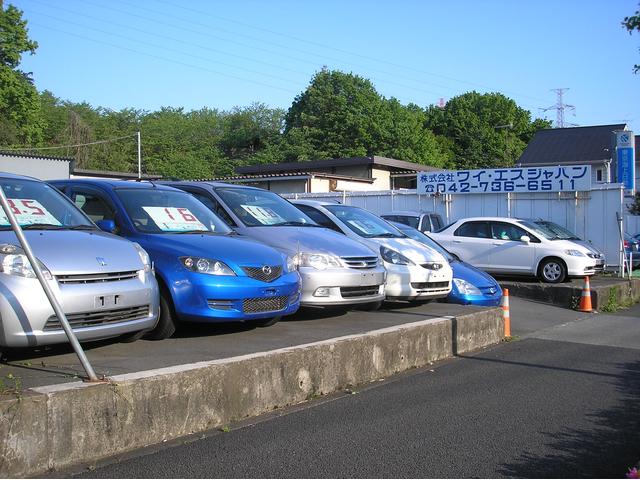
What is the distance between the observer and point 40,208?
623 cm

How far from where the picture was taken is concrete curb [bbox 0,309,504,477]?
13.4 ft

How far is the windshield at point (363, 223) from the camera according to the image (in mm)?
10500

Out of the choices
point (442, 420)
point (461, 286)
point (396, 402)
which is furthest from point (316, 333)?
point (461, 286)

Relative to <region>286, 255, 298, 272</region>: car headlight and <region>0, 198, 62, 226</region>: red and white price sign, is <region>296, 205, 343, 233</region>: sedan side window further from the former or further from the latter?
<region>0, 198, 62, 226</region>: red and white price sign

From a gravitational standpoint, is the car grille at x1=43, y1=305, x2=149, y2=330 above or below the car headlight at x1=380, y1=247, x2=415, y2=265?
below

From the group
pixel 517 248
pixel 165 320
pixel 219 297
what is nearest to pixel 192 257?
pixel 219 297

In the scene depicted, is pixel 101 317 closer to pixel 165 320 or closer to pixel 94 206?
pixel 165 320

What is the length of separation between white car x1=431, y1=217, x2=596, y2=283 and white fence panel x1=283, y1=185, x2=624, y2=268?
3502mm

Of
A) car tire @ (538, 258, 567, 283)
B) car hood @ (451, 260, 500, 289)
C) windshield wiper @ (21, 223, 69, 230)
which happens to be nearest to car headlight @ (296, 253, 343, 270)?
windshield wiper @ (21, 223, 69, 230)

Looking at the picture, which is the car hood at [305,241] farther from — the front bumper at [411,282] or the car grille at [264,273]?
the car grille at [264,273]

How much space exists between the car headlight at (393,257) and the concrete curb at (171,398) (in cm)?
230

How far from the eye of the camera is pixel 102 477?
409cm

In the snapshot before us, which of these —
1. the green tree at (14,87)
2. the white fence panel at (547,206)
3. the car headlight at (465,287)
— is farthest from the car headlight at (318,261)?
the green tree at (14,87)

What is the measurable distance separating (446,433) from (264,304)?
2.39 metres
